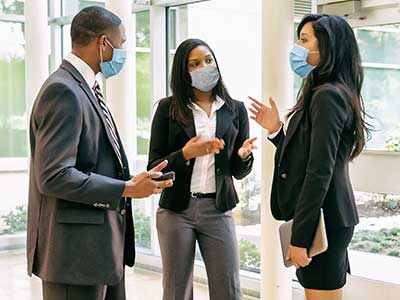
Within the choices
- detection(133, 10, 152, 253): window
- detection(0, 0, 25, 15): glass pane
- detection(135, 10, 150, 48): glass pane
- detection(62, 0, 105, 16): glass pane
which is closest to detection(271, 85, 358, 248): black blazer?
detection(133, 10, 152, 253): window

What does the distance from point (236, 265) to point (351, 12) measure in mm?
1892

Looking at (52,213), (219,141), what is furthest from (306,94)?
(52,213)

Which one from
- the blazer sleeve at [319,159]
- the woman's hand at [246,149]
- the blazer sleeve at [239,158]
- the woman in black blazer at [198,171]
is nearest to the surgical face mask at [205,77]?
the woman in black blazer at [198,171]

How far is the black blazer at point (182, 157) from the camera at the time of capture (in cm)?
286

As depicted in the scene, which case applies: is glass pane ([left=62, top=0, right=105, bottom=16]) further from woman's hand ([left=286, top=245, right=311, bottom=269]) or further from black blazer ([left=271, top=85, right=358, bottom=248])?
woman's hand ([left=286, top=245, right=311, bottom=269])

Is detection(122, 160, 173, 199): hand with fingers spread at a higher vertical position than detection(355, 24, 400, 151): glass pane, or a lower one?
lower

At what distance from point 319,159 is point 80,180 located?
891mm

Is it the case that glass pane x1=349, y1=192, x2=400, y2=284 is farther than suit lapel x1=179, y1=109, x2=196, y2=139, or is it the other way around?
glass pane x1=349, y1=192, x2=400, y2=284

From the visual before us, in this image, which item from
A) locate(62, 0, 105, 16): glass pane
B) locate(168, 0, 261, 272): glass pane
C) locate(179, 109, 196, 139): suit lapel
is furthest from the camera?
locate(62, 0, 105, 16): glass pane

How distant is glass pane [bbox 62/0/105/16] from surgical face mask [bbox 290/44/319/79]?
14.2ft

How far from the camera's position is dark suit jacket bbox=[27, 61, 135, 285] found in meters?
2.00

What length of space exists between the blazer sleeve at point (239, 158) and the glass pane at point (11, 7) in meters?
4.38

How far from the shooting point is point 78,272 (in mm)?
2094

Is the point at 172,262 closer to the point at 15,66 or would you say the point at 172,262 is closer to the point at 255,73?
the point at 255,73
